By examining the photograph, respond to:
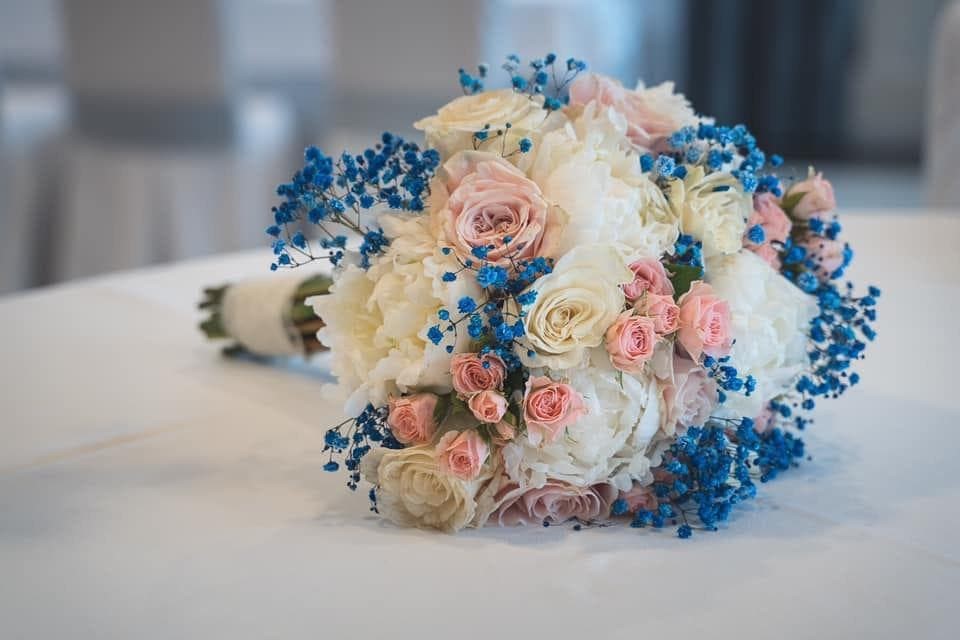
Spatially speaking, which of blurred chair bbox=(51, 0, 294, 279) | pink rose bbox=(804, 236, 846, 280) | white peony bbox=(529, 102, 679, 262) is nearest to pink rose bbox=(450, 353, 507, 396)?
white peony bbox=(529, 102, 679, 262)

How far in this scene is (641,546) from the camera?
2.75ft

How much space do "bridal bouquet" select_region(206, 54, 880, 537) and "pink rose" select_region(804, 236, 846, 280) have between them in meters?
0.06

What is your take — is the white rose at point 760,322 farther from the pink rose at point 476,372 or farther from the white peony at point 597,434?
the pink rose at point 476,372

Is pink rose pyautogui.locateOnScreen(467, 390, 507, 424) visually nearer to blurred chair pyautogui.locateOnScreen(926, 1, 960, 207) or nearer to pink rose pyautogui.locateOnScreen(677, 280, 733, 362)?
pink rose pyautogui.locateOnScreen(677, 280, 733, 362)

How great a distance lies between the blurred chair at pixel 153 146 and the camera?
3.61 meters

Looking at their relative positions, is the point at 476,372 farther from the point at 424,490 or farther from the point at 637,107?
the point at 637,107

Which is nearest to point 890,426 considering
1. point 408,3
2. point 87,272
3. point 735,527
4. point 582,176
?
point 735,527

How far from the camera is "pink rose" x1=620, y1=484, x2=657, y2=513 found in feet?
2.90

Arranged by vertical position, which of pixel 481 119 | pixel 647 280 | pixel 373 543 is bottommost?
pixel 373 543

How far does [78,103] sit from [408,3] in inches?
54.5

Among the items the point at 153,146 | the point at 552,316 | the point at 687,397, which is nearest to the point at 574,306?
the point at 552,316

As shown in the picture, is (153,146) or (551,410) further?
(153,146)

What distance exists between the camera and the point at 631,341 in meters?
0.81

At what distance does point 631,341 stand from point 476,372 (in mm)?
124
